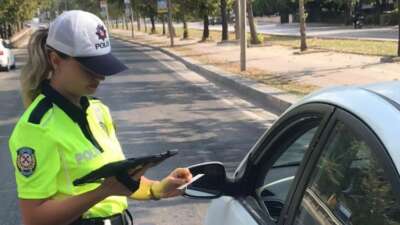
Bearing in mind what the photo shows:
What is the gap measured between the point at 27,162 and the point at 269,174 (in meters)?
1.21

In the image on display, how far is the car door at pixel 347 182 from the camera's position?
6.17ft

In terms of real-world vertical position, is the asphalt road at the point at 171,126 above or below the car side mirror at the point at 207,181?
below

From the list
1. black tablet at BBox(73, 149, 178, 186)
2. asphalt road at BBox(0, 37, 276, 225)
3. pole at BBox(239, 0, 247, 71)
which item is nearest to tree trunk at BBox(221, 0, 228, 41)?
asphalt road at BBox(0, 37, 276, 225)

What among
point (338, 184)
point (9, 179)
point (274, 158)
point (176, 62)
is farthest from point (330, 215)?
point (176, 62)

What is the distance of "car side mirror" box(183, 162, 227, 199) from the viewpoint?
2868 mm

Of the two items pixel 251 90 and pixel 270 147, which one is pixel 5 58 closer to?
pixel 251 90

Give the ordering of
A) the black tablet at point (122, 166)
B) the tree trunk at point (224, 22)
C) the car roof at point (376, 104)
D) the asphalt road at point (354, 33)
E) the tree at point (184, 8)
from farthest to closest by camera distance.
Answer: the tree at point (184, 8) < the tree trunk at point (224, 22) < the asphalt road at point (354, 33) < the black tablet at point (122, 166) < the car roof at point (376, 104)

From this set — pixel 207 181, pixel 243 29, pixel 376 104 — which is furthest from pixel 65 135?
pixel 243 29

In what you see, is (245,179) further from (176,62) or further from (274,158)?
(176,62)

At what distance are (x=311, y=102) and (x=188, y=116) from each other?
31.9 ft

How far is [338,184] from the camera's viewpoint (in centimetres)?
224

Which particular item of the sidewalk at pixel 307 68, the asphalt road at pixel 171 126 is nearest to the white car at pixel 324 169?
the asphalt road at pixel 171 126

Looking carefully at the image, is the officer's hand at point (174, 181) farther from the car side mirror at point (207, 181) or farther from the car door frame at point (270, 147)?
the car door frame at point (270, 147)

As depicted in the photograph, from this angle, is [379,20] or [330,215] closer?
[330,215]
